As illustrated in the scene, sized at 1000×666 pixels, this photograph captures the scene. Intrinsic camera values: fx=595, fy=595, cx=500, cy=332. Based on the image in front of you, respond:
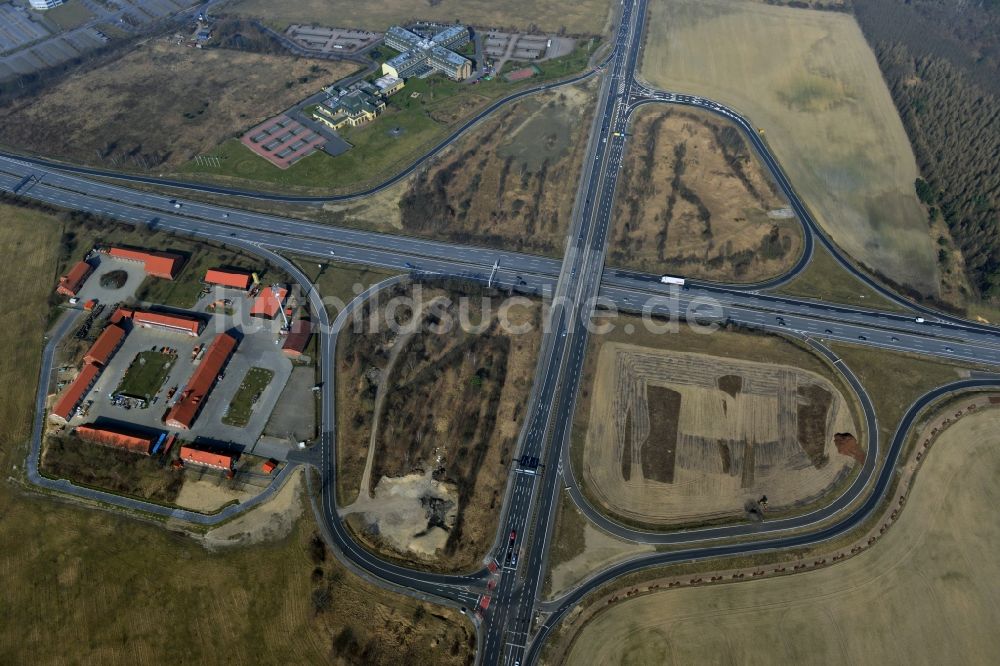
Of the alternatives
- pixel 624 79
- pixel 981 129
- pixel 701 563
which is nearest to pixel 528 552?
pixel 701 563

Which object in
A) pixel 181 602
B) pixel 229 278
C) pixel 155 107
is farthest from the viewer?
pixel 155 107

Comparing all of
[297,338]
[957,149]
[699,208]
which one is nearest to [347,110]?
[297,338]

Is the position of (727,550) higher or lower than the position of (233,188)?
lower

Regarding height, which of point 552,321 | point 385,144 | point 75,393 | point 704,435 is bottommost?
point 704,435

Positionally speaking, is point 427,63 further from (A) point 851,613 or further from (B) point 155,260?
(A) point 851,613

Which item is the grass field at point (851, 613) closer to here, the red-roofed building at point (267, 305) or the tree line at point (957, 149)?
the tree line at point (957, 149)
